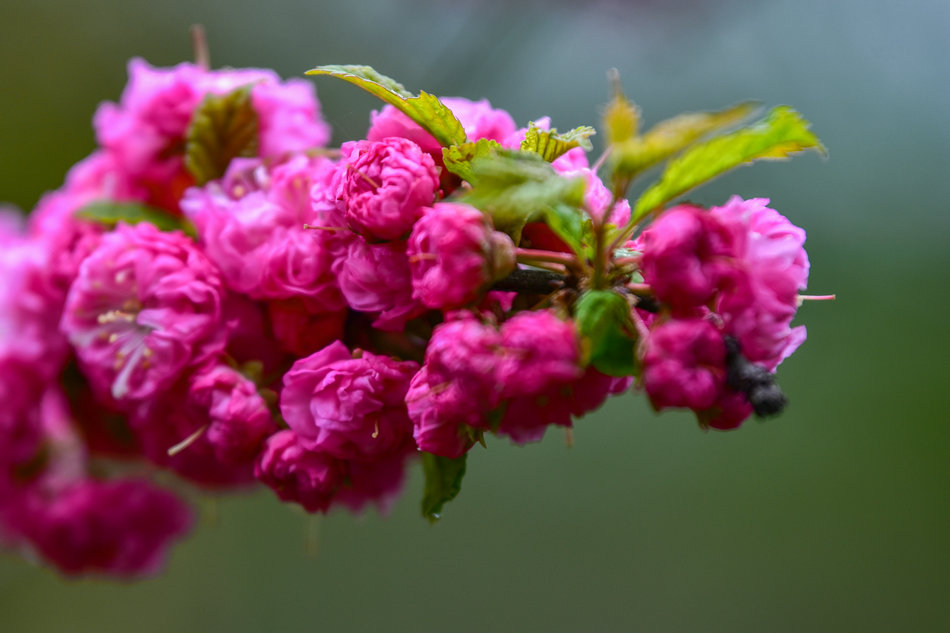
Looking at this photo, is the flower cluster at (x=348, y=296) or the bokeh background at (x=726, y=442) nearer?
the flower cluster at (x=348, y=296)

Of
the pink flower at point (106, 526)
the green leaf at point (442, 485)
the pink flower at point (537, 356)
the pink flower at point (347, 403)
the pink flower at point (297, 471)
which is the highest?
the pink flower at point (537, 356)

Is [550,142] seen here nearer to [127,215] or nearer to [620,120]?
[620,120]

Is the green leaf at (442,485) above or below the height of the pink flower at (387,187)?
below

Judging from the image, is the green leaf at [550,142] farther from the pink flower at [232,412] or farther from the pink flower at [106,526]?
the pink flower at [106,526]

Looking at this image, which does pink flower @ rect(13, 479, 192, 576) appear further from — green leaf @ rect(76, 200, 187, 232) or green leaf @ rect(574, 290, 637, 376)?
green leaf @ rect(574, 290, 637, 376)

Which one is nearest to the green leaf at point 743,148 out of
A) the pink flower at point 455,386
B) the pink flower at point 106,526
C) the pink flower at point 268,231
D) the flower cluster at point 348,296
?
the flower cluster at point 348,296

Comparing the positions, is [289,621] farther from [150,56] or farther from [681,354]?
[681,354]

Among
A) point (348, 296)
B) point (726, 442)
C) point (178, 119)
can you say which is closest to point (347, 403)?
point (348, 296)

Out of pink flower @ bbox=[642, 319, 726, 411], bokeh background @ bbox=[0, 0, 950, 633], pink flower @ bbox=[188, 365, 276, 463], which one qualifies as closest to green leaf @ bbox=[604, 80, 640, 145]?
pink flower @ bbox=[642, 319, 726, 411]
